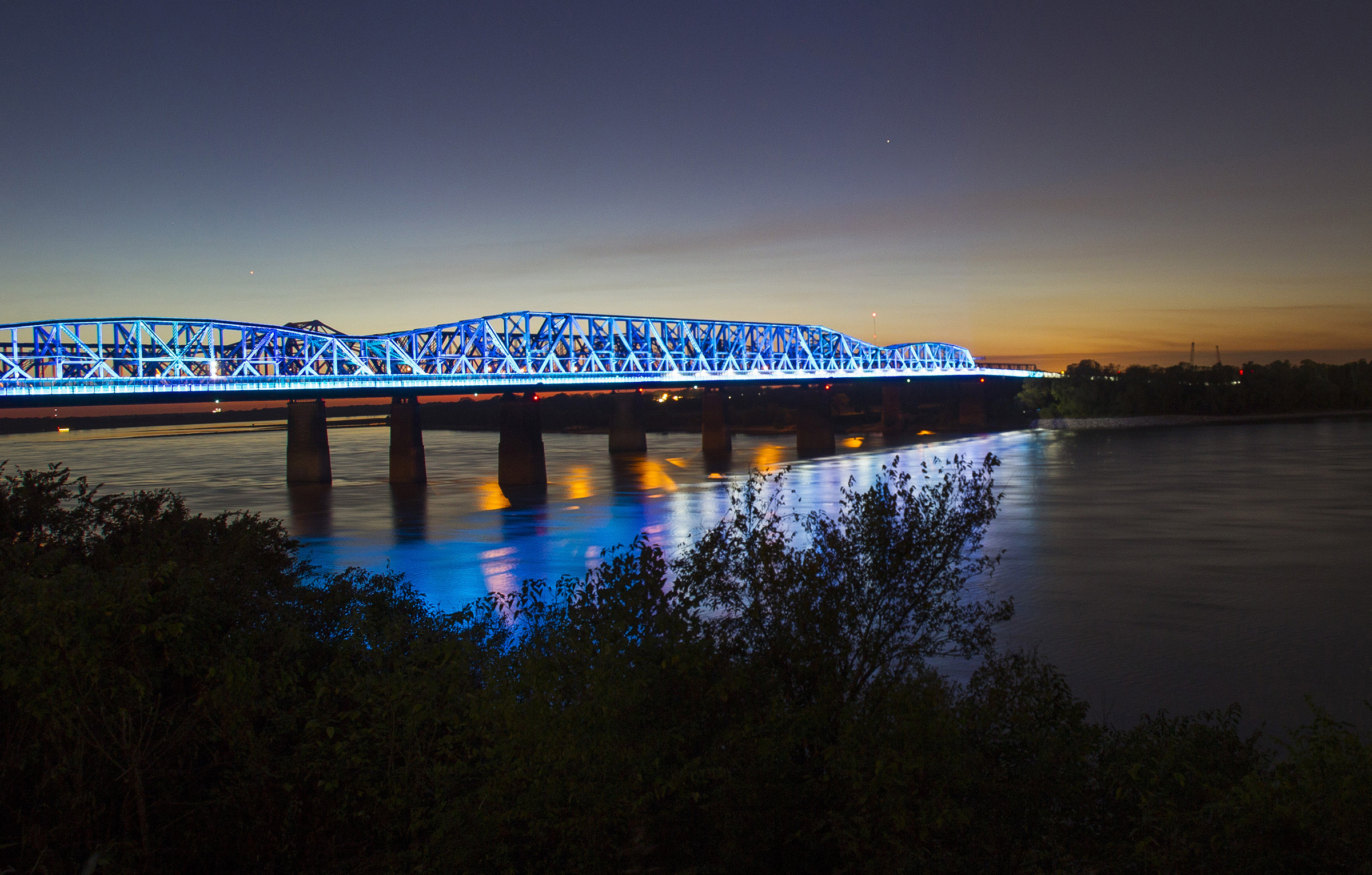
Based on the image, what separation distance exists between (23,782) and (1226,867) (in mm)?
10179

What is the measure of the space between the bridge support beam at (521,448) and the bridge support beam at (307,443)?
42.8 feet

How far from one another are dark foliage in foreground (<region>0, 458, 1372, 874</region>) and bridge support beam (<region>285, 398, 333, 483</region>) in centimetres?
6308

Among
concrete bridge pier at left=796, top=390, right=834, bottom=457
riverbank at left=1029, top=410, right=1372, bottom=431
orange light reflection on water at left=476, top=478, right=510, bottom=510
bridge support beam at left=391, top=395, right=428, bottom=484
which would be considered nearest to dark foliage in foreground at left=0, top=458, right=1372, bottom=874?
orange light reflection on water at left=476, top=478, right=510, bottom=510

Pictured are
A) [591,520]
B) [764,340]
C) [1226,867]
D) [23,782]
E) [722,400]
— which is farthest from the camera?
[764,340]

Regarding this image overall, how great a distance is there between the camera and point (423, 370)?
8131 centimetres

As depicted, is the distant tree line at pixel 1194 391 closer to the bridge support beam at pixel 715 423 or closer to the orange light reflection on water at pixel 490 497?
the bridge support beam at pixel 715 423

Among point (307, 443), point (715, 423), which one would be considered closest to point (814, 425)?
point (715, 423)

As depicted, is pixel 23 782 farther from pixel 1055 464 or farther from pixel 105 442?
pixel 105 442

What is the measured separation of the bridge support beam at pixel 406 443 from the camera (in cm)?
7000

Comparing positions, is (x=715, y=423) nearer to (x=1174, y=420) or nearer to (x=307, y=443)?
(x=307, y=443)

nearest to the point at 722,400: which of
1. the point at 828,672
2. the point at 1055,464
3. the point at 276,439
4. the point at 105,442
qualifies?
the point at 1055,464

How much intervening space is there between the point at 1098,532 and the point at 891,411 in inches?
3540

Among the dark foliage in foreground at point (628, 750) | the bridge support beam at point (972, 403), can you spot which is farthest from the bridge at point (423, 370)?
the dark foliage in foreground at point (628, 750)

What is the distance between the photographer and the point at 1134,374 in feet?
419
